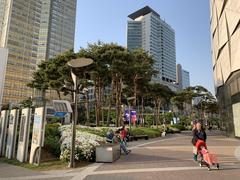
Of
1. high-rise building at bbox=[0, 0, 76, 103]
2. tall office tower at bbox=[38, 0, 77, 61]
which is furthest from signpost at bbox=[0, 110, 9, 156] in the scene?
tall office tower at bbox=[38, 0, 77, 61]

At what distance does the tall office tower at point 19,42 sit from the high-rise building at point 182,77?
91511mm

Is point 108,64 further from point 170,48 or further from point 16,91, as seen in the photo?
point 170,48

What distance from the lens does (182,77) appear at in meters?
174

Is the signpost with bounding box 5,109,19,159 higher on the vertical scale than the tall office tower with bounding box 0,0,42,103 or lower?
lower

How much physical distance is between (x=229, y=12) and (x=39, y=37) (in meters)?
101

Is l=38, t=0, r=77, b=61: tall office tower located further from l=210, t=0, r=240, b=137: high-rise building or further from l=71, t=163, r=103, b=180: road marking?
l=71, t=163, r=103, b=180: road marking

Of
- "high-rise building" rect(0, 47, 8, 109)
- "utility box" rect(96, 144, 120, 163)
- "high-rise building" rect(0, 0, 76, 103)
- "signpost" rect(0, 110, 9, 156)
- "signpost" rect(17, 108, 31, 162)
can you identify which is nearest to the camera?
"utility box" rect(96, 144, 120, 163)

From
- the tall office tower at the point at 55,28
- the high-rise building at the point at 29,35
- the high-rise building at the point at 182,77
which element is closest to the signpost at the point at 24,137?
the high-rise building at the point at 29,35

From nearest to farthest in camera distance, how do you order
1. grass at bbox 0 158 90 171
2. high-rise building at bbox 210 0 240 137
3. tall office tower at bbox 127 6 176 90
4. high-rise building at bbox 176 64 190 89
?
grass at bbox 0 158 90 171 → high-rise building at bbox 210 0 240 137 → tall office tower at bbox 127 6 176 90 → high-rise building at bbox 176 64 190 89

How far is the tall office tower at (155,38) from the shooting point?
122875 millimetres

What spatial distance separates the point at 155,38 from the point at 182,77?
5328 centimetres

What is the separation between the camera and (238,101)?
2661 centimetres

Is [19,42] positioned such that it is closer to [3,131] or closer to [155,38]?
[155,38]

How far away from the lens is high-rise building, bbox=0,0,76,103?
330ft
